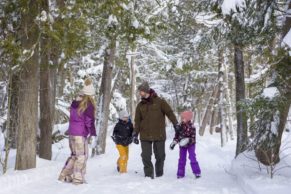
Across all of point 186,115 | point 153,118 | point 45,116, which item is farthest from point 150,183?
point 45,116

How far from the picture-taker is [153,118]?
9406mm

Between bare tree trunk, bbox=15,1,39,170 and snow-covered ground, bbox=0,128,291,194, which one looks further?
bare tree trunk, bbox=15,1,39,170

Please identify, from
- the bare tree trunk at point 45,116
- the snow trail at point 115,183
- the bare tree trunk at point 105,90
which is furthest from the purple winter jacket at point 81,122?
the bare tree trunk at point 105,90

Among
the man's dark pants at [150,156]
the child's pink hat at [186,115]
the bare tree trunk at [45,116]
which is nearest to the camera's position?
the man's dark pants at [150,156]

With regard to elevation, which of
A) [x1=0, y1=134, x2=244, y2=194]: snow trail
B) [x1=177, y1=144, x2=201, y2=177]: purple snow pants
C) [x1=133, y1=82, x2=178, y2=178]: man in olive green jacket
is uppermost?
[x1=133, y1=82, x2=178, y2=178]: man in olive green jacket

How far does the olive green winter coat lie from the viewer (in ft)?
30.7

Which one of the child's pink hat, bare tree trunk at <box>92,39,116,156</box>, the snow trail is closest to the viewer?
the snow trail

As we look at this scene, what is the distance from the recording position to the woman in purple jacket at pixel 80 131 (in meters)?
8.33

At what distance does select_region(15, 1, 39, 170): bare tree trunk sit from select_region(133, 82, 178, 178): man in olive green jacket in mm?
2152

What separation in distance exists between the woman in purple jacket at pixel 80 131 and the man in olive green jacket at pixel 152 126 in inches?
49.6

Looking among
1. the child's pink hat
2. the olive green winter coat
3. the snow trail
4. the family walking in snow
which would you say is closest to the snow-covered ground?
the snow trail

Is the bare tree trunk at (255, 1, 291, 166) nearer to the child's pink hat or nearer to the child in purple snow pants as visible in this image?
the child in purple snow pants

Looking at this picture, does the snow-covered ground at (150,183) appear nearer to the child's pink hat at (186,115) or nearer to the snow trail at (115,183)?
the snow trail at (115,183)

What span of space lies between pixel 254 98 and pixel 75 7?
408 cm
